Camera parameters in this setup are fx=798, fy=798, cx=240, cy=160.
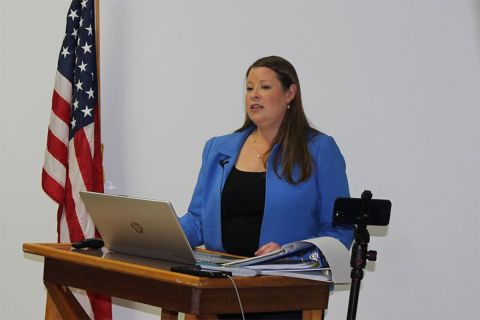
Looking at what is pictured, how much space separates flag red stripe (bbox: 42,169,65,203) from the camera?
423cm

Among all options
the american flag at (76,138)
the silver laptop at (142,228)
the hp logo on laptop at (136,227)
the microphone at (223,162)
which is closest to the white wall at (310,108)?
the american flag at (76,138)

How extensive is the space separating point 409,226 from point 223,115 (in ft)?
3.88

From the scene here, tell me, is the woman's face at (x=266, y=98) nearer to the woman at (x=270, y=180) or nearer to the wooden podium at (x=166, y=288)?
the woman at (x=270, y=180)

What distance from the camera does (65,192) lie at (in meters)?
4.25

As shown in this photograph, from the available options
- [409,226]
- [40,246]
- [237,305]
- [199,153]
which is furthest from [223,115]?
[237,305]

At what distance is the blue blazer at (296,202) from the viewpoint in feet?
9.23

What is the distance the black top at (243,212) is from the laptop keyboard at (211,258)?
206mm

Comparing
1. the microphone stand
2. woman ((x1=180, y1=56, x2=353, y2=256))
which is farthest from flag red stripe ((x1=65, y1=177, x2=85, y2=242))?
the microphone stand

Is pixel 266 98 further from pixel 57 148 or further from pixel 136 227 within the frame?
pixel 57 148

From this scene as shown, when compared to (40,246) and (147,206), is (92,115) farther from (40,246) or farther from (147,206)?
(147,206)

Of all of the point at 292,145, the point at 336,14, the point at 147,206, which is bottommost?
the point at 147,206

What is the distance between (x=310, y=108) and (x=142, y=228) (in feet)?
5.31

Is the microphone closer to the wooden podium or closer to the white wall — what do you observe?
the wooden podium

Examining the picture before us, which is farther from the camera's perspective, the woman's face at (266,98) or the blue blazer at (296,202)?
the woman's face at (266,98)
